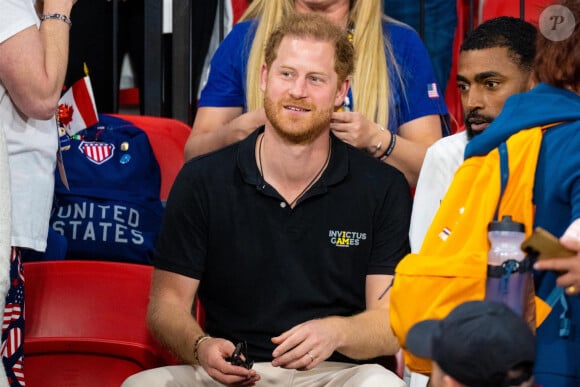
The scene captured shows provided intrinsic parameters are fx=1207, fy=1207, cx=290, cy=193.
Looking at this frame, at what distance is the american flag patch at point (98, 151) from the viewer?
15.0 feet

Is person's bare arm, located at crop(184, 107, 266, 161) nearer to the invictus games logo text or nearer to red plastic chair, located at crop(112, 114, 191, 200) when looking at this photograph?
red plastic chair, located at crop(112, 114, 191, 200)

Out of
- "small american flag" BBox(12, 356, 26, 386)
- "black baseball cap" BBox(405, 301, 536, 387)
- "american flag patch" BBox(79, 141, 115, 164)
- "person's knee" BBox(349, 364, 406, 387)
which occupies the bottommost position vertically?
"small american flag" BBox(12, 356, 26, 386)

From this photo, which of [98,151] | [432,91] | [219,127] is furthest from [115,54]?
[432,91]

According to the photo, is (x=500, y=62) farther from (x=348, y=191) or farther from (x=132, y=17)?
(x=132, y=17)

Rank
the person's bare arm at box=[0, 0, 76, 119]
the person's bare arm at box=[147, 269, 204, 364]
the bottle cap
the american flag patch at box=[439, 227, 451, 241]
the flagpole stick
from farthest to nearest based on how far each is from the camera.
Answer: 1. the flagpole stick
2. the person's bare arm at box=[147, 269, 204, 364]
3. the person's bare arm at box=[0, 0, 76, 119]
4. the american flag patch at box=[439, 227, 451, 241]
5. the bottle cap

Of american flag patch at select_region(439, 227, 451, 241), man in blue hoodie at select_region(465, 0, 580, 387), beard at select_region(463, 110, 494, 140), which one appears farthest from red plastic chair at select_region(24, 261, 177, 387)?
man in blue hoodie at select_region(465, 0, 580, 387)

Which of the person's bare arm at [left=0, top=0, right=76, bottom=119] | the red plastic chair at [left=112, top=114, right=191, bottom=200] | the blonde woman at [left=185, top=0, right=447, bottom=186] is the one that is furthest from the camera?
the red plastic chair at [left=112, top=114, right=191, bottom=200]

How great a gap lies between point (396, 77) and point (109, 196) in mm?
1138

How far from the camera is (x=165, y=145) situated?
15.6 ft

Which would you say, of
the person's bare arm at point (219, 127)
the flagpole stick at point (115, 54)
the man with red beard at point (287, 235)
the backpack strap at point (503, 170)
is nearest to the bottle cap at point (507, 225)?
the backpack strap at point (503, 170)

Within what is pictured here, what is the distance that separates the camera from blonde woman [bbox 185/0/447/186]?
4176 millimetres

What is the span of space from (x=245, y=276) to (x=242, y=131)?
552mm

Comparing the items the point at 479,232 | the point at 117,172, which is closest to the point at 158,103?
the point at 117,172

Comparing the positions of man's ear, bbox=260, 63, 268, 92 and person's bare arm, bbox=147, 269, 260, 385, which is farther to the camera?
man's ear, bbox=260, 63, 268, 92
